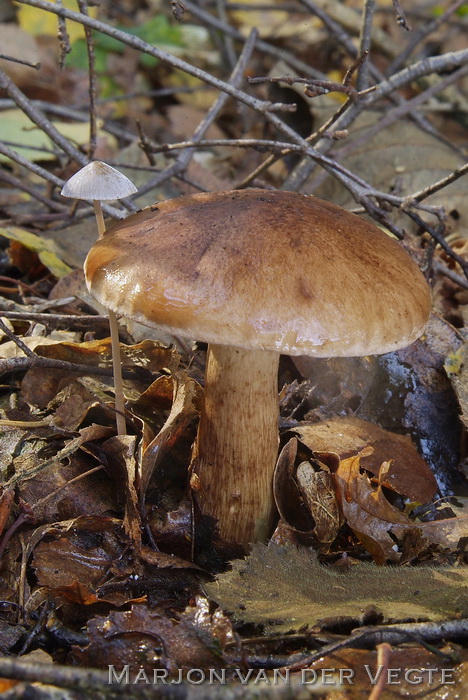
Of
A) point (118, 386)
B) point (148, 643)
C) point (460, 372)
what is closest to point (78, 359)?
point (118, 386)

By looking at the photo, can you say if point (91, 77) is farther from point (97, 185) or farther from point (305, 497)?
point (305, 497)

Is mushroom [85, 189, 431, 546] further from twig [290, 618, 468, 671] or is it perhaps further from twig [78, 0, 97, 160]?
twig [78, 0, 97, 160]

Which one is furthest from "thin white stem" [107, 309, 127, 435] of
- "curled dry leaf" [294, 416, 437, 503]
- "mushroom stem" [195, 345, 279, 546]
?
"curled dry leaf" [294, 416, 437, 503]

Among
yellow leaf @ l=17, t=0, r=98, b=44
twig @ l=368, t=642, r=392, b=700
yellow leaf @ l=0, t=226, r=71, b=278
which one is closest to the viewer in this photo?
twig @ l=368, t=642, r=392, b=700

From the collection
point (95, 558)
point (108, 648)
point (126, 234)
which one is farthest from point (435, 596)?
point (126, 234)

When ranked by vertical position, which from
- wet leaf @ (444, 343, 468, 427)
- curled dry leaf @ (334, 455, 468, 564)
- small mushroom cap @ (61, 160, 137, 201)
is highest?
small mushroom cap @ (61, 160, 137, 201)

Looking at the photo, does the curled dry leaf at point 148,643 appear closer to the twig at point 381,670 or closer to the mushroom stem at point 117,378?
the twig at point 381,670
